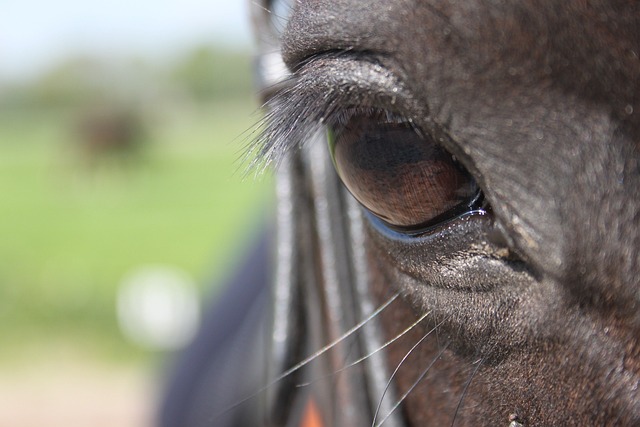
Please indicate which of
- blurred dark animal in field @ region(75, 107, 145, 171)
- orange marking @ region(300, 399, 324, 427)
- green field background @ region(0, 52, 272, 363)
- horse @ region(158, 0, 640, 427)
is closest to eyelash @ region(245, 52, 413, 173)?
horse @ region(158, 0, 640, 427)

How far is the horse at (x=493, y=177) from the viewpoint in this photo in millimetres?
697

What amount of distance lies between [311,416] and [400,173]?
0.67 metres

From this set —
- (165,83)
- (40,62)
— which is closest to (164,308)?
(165,83)

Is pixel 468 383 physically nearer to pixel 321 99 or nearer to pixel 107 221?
pixel 321 99

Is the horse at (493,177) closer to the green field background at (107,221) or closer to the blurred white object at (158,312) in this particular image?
the green field background at (107,221)

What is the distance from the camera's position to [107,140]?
23.7m


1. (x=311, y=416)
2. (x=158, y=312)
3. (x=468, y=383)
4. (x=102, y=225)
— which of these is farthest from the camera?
(x=102, y=225)

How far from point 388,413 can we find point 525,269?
38cm

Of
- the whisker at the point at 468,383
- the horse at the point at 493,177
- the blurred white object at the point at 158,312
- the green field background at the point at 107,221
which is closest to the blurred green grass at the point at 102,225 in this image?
the green field background at the point at 107,221

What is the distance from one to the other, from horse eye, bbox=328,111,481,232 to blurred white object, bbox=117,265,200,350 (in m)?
5.36

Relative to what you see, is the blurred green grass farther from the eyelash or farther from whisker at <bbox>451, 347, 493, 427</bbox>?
whisker at <bbox>451, 347, 493, 427</bbox>

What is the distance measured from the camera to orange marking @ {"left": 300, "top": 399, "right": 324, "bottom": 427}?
1334 mm

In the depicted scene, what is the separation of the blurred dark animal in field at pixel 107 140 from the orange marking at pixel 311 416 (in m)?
21.4

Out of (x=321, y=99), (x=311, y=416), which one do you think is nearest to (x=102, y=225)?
(x=311, y=416)
